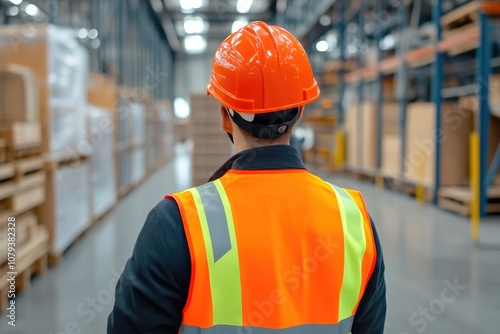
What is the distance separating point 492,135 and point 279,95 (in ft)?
22.8

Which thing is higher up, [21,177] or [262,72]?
[262,72]

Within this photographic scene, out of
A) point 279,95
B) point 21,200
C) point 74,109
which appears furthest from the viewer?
point 74,109

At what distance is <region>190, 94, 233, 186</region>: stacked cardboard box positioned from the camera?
789 centimetres

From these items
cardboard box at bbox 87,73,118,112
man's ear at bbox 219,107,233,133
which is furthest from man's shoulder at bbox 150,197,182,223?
cardboard box at bbox 87,73,118,112

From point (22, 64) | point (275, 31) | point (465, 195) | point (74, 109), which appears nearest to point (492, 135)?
point (465, 195)

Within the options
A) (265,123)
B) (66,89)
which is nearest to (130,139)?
(66,89)

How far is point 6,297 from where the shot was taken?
3734 mm

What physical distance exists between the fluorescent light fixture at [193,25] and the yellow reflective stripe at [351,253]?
23016 mm

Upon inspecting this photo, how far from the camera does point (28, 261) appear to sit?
4.06 meters

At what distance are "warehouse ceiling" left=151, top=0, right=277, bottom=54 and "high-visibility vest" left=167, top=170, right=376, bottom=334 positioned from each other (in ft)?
63.6

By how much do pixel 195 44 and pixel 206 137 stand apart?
932 inches

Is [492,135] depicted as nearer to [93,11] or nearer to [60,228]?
[60,228]

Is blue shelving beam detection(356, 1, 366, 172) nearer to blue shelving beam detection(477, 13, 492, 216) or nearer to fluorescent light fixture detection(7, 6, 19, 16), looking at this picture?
blue shelving beam detection(477, 13, 492, 216)

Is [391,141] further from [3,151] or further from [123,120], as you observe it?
[3,151]
